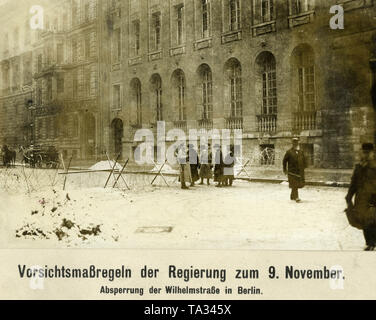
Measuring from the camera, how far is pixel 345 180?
7.50 m

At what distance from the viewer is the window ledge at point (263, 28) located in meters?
9.19

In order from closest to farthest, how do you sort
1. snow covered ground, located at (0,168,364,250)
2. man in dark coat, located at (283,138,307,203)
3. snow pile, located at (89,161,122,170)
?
snow covered ground, located at (0,168,364,250) < man in dark coat, located at (283,138,307,203) < snow pile, located at (89,161,122,170)

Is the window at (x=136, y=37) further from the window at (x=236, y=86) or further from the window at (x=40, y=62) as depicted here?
the window at (x=236, y=86)

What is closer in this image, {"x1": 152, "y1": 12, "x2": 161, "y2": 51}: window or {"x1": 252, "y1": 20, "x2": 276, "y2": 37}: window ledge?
{"x1": 152, "y1": 12, "x2": 161, "y2": 51}: window

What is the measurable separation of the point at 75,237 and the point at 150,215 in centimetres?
124

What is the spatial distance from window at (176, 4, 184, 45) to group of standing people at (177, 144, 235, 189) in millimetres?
2662

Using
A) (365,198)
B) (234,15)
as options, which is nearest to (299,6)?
(234,15)

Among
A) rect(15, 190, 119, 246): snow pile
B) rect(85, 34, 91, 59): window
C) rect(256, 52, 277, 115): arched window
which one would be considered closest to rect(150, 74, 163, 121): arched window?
rect(85, 34, 91, 59): window

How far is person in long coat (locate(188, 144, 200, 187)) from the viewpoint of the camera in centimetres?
937

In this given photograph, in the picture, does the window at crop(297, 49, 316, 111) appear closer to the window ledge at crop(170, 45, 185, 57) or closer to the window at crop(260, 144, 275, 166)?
the window at crop(260, 144, 275, 166)

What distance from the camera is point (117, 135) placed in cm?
773

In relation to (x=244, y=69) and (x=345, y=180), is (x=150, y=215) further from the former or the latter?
(x=244, y=69)

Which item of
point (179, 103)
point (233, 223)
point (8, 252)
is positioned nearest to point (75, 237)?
point (8, 252)

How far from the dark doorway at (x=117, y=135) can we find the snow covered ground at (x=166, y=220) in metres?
1.37
